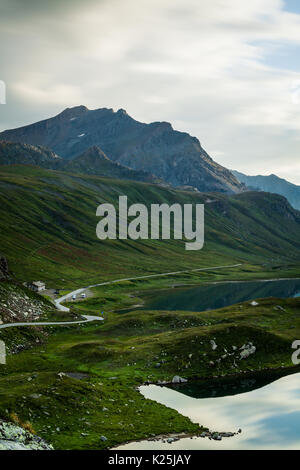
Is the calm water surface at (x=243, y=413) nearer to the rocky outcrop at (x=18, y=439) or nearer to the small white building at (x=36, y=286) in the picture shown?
the rocky outcrop at (x=18, y=439)

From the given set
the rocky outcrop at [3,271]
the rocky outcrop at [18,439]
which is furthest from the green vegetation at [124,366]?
the rocky outcrop at [3,271]

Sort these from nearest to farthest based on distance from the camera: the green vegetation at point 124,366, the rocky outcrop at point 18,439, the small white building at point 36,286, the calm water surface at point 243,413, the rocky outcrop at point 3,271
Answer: the rocky outcrop at point 18,439, the calm water surface at point 243,413, the green vegetation at point 124,366, the rocky outcrop at point 3,271, the small white building at point 36,286

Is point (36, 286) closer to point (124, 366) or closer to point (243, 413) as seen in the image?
point (124, 366)

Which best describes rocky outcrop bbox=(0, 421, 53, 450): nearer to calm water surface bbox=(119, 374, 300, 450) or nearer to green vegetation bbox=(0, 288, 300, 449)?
green vegetation bbox=(0, 288, 300, 449)

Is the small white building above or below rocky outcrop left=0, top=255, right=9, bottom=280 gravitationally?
below

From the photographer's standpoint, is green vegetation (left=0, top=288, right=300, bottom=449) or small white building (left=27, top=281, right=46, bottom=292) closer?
green vegetation (left=0, top=288, right=300, bottom=449)

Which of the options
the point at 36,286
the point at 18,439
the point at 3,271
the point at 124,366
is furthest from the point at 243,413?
the point at 36,286

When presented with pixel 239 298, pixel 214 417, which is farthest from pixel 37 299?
pixel 239 298

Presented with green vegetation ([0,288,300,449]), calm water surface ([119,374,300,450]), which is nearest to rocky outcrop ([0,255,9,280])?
green vegetation ([0,288,300,449])

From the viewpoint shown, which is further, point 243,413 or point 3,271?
point 3,271

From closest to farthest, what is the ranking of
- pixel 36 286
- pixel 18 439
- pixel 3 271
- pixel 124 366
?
pixel 18 439, pixel 124 366, pixel 3 271, pixel 36 286

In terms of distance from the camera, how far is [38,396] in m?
53.5

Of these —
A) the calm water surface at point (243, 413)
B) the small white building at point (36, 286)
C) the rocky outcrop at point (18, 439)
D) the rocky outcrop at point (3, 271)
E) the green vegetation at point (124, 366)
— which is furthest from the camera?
the small white building at point (36, 286)
